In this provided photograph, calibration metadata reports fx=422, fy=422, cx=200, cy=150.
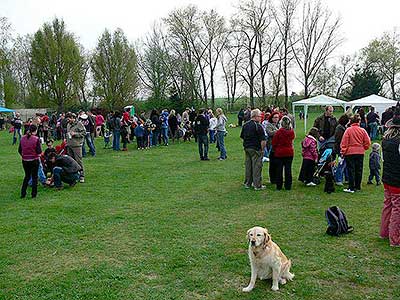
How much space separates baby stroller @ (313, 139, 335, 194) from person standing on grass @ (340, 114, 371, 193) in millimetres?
341

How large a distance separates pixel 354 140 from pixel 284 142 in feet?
4.54

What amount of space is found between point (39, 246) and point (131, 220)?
5.29 feet

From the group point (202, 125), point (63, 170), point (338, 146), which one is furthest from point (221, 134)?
point (63, 170)

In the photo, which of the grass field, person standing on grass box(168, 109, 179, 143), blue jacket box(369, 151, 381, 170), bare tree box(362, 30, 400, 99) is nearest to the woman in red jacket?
the grass field

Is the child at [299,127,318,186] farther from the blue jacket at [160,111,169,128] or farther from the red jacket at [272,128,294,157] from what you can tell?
the blue jacket at [160,111,169,128]

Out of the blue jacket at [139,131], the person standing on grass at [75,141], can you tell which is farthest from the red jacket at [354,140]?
the blue jacket at [139,131]

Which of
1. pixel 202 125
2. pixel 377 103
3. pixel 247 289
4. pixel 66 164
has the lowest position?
pixel 247 289

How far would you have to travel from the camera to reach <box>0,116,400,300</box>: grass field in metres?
4.41

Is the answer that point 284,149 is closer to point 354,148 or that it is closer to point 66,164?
point 354,148

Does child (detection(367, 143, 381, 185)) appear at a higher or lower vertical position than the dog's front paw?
higher

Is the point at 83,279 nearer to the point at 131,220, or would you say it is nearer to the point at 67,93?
the point at 131,220

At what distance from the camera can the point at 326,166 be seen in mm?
8836

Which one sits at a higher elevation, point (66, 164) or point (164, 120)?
point (164, 120)

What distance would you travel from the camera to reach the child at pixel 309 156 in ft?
30.3
